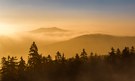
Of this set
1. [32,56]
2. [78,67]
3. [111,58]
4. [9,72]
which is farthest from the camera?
[111,58]

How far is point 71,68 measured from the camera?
440 feet

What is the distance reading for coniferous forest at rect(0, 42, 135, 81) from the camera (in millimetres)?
→ 118812

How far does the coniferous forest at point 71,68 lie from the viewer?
11881 centimetres

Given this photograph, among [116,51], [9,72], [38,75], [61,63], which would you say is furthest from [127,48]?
[9,72]

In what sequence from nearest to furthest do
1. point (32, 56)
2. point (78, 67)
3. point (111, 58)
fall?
point (32, 56)
point (78, 67)
point (111, 58)

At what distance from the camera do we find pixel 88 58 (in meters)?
155

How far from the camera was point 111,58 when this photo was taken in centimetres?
14862

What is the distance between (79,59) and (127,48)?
20132mm

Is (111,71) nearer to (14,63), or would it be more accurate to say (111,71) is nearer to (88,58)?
(88,58)

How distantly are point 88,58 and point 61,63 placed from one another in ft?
80.8

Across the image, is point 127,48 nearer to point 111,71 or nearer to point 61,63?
point 111,71

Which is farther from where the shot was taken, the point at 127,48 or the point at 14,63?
the point at 127,48

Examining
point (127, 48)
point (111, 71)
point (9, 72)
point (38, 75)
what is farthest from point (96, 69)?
point (9, 72)

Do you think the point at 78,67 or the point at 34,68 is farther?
the point at 78,67
